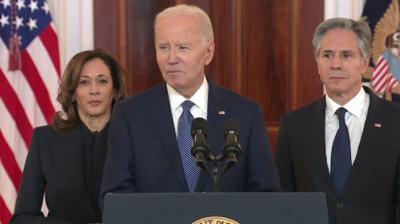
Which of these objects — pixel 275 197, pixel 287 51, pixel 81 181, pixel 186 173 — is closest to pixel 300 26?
pixel 287 51

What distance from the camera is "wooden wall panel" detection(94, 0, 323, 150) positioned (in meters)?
4.79

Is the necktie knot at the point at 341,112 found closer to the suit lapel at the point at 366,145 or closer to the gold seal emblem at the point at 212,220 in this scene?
the suit lapel at the point at 366,145

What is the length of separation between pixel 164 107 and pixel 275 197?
0.82 meters

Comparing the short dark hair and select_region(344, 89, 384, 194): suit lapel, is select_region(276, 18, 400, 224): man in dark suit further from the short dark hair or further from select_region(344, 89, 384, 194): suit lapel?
the short dark hair

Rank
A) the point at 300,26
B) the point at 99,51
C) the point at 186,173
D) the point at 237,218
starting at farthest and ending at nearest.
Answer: the point at 300,26
the point at 99,51
the point at 186,173
the point at 237,218

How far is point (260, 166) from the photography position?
2.70 meters

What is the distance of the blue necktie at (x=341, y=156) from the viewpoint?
3113 mm

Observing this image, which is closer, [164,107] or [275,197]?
[275,197]

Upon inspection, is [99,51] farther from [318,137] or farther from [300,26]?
[300,26]

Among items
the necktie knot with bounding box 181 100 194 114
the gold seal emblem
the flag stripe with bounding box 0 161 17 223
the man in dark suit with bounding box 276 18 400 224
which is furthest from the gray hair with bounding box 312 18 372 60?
the flag stripe with bounding box 0 161 17 223

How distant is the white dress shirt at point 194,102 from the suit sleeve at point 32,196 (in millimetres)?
781

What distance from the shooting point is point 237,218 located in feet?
6.65

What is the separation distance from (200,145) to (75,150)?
143 cm

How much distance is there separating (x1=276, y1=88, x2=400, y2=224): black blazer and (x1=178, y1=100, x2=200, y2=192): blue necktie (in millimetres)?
688
